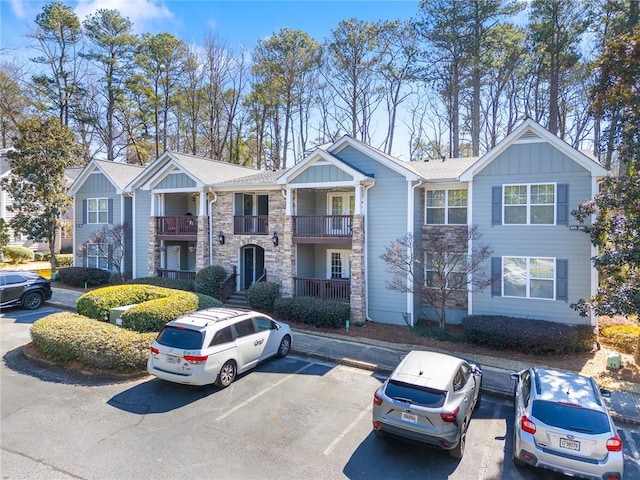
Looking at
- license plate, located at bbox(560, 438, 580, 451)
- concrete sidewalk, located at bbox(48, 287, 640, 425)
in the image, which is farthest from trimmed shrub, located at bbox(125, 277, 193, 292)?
license plate, located at bbox(560, 438, 580, 451)

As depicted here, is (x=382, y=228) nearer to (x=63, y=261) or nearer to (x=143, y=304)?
(x=143, y=304)

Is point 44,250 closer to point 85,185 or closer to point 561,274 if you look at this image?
point 85,185

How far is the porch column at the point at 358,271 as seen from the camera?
53.8 ft

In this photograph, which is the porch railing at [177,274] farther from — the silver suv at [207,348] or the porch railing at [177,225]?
the silver suv at [207,348]

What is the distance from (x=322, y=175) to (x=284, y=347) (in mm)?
7855

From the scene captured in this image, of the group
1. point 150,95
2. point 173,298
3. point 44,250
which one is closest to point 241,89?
point 150,95

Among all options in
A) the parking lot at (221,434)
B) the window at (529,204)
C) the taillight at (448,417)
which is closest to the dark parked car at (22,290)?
the parking lot at (221,434)

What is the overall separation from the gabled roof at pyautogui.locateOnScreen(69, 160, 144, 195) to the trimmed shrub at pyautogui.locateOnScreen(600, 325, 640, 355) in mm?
24553

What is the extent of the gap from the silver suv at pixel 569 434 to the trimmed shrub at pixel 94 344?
29.8ft

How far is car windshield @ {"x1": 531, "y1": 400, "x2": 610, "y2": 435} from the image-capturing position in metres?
6.39

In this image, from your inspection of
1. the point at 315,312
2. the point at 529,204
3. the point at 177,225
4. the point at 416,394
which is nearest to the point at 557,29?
the point at 529,204

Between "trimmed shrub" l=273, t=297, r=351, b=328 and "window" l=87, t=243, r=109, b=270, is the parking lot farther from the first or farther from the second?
"window" l=87, t=243, r=109, b=270

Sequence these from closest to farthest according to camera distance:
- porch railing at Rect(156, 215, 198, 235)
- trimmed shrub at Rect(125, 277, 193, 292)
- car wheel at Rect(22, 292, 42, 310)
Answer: car wheel at Rect(22, 292, 42, 310) < trimmed shrub at Rect(125, 277, 193, 292) < porch railing at Rect(156, 215, 198, 235)

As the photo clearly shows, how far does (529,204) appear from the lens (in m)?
14.7
